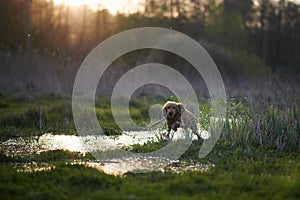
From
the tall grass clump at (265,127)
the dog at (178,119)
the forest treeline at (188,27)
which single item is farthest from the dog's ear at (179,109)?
the forest treeline at (188,27)

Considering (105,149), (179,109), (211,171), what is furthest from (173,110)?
(211,171)

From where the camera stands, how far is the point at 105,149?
8750 mm

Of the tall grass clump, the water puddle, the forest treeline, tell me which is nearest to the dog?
the water puddle

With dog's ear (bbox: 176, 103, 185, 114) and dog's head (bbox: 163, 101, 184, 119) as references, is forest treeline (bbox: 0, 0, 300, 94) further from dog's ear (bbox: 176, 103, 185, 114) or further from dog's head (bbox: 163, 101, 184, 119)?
dog's ear (bbox: 176, 103, 185, 114)

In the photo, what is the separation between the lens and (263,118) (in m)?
8.91

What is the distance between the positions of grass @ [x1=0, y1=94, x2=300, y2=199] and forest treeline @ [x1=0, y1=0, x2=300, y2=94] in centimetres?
1010

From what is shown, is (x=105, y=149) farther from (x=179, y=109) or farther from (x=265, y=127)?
(x=265, y=127)

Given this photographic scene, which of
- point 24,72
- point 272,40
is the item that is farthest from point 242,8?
point 24,72

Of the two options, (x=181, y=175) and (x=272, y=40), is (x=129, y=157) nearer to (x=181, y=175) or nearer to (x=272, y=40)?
(x=181, y=175)

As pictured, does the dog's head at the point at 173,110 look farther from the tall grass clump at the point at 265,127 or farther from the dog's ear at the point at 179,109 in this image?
the tall grass clump at the point at 265,127

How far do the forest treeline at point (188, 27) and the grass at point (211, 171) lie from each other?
1010cm

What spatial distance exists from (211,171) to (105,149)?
2.90m

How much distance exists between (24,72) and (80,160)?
9.41 metres

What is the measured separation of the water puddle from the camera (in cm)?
693
